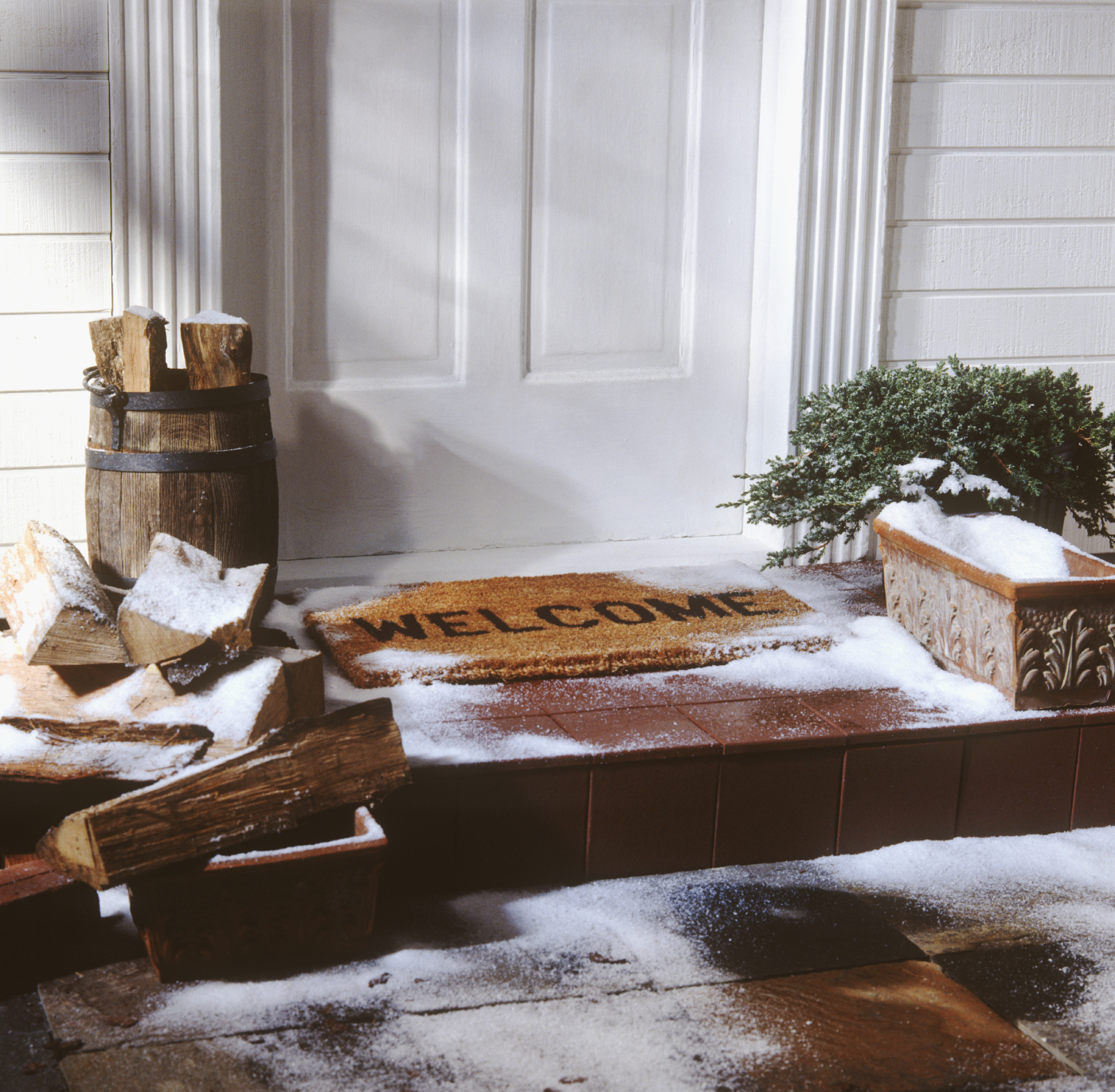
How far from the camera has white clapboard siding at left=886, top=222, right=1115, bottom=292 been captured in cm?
320

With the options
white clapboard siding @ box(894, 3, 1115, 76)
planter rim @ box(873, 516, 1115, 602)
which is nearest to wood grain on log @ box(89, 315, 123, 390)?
planter rim @ box(873, 516, 1115, 602)

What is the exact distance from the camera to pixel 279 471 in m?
2.97

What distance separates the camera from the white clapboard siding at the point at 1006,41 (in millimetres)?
3098

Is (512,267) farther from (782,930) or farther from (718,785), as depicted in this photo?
(782,930)

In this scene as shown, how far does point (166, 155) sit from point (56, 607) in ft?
3.72

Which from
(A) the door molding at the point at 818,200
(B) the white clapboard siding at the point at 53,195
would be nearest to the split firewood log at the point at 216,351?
(B) the white clapboard siding at the point at 53,195

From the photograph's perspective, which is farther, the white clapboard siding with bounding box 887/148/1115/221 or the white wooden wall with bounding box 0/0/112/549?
the white clapboard siding with bounding box 887/148/1115/221

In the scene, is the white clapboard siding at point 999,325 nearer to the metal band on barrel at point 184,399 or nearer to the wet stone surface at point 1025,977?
the metal band on barrel at point 184,399

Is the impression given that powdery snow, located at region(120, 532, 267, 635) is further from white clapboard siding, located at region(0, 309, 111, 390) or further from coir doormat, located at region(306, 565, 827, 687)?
white clapboard siding, located at region(0, 309, 111, 390)

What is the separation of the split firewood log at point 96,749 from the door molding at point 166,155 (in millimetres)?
1086

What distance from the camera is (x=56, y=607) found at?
6.25 feet

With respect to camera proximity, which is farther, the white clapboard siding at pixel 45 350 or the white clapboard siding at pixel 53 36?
the white clapboard siding at pixel 45 350

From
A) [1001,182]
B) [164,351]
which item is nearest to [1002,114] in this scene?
[1001,182]

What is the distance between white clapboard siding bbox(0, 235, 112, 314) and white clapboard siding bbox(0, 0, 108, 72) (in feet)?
1.04
